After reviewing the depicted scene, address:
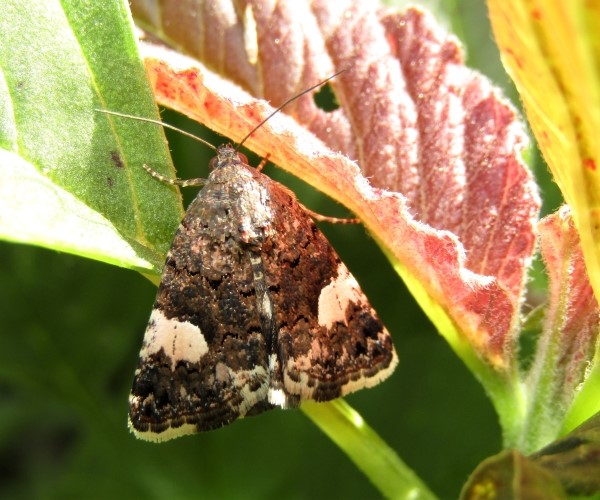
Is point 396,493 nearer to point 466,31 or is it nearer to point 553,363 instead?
point 553,363

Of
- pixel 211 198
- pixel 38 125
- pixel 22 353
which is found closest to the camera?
pixel 38 125

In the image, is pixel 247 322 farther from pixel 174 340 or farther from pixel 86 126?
pixel 86 126

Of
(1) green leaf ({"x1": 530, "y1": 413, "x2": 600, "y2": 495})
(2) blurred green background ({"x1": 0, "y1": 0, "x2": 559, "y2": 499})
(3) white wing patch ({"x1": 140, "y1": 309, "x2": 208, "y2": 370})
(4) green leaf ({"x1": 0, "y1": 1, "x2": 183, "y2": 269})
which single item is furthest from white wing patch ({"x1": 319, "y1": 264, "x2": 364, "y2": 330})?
(1) green leaf ({"x1": 530, "y1": 413, "x2": 600, "y2": 495})

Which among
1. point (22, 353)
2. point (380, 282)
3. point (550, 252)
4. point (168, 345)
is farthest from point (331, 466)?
point (550, 252)

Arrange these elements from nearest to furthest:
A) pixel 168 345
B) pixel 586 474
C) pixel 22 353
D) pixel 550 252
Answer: pixel 586 474
pixel 550 252
pixel 168 345
pixel 22 353

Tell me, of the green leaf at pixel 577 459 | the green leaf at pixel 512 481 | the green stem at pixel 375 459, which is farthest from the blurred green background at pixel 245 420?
the green leaf at pixel 512 481

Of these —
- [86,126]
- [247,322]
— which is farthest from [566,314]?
[86,126]
